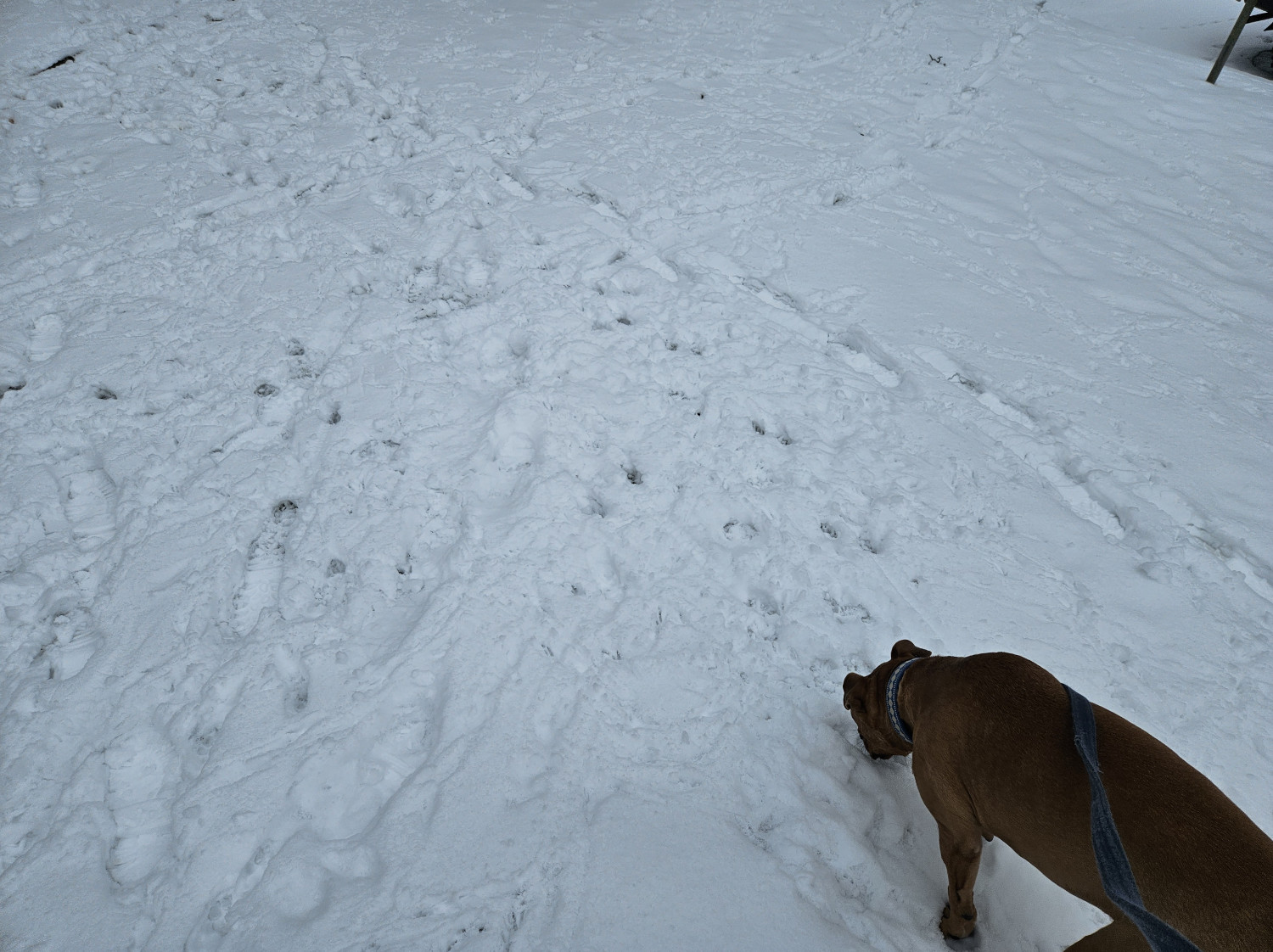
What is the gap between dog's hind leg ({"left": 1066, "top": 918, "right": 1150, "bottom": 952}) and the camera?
1.42m

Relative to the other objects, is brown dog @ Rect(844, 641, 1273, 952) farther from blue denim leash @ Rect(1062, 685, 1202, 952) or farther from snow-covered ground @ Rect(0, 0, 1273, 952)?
snow-covered ground @ Rect(0, 0, 1273, 952)

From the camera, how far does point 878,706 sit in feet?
6.76

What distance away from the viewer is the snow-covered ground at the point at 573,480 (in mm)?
1935

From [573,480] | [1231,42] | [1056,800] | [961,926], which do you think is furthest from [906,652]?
[1231,42]

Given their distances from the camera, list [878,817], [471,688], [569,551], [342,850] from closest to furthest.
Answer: [342,850]
[878,817]
[471,688]
[569,551]

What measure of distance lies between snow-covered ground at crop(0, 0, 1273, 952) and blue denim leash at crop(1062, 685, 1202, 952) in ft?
2.19

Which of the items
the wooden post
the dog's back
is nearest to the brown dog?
the dog's back

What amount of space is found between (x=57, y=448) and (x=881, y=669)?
3.53 m

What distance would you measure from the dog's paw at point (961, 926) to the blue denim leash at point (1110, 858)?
0.55 m

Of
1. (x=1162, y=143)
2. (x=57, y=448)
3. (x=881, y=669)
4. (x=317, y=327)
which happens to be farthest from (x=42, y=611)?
(x=1162, y=143)

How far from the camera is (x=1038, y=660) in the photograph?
2471mm

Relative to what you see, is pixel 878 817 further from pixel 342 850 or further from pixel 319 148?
pixel 319 148

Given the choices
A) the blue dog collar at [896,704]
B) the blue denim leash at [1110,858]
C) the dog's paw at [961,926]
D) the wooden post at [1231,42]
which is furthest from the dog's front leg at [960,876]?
the wooden post at [1231,42]

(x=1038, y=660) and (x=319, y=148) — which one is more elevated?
(x=319, y=148)
